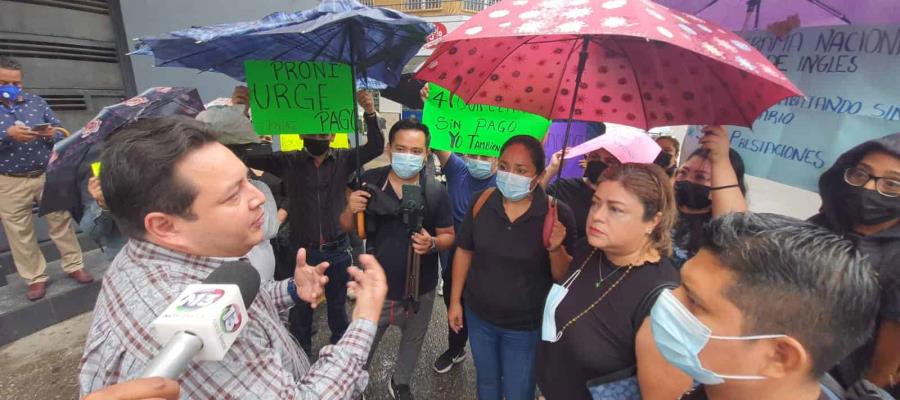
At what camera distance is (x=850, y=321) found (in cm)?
92

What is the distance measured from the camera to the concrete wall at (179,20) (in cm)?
497

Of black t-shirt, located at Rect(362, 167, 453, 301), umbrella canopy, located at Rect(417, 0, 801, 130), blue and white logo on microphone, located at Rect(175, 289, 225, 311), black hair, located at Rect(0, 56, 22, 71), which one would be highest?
umbrella canopy, located at Rect(417, 0, 801, 130)

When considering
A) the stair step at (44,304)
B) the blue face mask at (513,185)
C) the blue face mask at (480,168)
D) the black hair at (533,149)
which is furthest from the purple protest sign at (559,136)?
the stair step at (44,304)

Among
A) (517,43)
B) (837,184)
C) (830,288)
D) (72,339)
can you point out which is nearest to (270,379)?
(830,288)

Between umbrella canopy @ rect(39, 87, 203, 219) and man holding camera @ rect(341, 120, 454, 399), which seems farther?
man holding camera @ rect(341, 120, 454, 399)

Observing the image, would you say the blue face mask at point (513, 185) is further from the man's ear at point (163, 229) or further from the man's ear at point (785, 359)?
the man's ear at point (163, 229)

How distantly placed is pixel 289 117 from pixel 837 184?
9.16 feet

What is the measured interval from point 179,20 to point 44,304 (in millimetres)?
3841

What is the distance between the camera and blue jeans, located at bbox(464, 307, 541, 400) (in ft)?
7.29

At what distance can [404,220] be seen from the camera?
2334 millimetres

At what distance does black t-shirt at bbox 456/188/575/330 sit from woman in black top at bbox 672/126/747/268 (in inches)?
27.6

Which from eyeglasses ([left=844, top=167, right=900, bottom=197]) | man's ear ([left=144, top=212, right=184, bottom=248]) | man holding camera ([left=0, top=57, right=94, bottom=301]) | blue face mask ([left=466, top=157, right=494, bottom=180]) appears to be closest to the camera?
man's ear ([left=144, top=212, right=184, bottom=248])

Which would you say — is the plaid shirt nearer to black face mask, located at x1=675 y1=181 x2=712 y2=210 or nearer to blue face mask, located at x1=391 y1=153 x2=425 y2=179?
blue face mask, located at x1=391 y1=153 x2=425 y2=179

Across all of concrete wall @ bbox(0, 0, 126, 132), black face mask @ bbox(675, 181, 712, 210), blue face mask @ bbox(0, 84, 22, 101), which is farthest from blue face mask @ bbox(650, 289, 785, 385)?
concrete wall @ bbox(0, 0, 126, 132)
